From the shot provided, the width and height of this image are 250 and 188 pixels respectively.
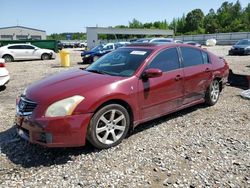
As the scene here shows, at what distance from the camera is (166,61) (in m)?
5.22

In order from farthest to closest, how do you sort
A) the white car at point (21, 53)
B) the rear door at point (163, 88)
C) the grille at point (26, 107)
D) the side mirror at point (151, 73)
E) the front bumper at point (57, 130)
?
the white car at point (21, 53) → the rear door at point (163, 88) → the side mirror at point (151, 73) → the grille at point (26, 107) → the front bumper at point (57, 130)

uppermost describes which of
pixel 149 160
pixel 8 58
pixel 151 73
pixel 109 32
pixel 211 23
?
pixel 211 23

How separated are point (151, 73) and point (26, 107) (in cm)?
202

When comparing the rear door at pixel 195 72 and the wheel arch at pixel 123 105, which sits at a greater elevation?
the rear door at pixel 195 72

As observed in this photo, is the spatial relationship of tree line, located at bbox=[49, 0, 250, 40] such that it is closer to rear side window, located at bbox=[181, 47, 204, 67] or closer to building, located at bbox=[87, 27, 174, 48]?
building, located at bbox=[87, 27, 174, 48]

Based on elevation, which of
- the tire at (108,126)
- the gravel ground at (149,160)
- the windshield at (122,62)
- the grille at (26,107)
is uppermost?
the windshield at (122,62)

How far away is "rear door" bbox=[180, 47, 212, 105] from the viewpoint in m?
5.59

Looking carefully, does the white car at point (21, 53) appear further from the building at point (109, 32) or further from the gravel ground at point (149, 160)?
the building at point (109, 32)

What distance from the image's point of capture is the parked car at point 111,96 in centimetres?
383

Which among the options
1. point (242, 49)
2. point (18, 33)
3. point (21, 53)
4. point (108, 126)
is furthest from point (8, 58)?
point (18, 33)

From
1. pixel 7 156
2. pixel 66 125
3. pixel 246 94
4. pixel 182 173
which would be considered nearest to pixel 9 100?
pixel 7 156

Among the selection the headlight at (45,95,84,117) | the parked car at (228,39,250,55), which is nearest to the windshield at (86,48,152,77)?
the headlight at (45,95,84,117)

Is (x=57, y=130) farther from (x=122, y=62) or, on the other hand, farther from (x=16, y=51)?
(x=16, y=51)

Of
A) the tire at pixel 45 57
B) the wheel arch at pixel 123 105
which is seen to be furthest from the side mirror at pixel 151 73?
the tire at pixel 45 57
